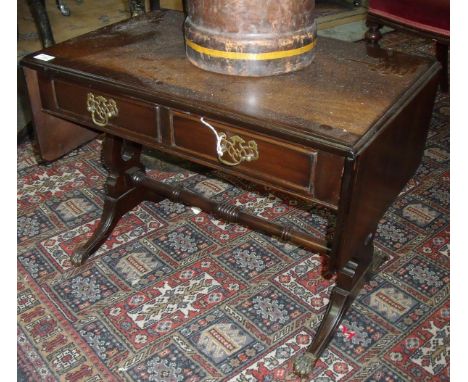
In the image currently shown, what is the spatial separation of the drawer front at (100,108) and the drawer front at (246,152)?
10 cm

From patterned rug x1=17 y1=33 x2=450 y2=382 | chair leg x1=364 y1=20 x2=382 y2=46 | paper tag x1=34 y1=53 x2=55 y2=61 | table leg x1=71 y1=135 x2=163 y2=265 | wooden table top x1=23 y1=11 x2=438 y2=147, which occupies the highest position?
paper tag x1=34 y1=53 x2=55 y2=61

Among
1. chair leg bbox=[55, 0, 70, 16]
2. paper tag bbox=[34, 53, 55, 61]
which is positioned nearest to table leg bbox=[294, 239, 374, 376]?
paper tag bbox=[34, 53, 55, 61]

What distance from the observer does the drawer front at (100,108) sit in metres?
1.62

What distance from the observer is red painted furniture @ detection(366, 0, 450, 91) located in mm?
2752

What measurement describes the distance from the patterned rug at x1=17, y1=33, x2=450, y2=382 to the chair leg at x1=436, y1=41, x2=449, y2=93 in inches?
41.4

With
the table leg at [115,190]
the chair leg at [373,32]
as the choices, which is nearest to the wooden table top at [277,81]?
the table leg at [115,190]

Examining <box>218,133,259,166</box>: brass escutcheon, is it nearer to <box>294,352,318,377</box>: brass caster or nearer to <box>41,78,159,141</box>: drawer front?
<box>41,78,159,141</box>: drawer front

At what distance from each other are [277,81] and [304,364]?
863 millimetres

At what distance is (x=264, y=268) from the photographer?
7.11ft

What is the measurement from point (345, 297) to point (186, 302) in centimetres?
57

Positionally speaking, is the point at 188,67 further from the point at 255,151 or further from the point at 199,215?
the point at 199,215

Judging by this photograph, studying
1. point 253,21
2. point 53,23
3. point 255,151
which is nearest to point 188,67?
point 253,21

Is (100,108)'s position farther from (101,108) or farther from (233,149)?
(233,149)

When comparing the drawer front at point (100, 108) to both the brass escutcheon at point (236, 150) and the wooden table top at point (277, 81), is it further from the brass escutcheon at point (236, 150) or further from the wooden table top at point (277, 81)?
the brass escutcheon at point (236, 150)
